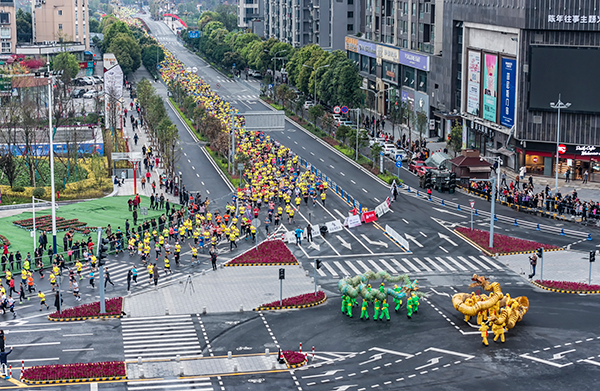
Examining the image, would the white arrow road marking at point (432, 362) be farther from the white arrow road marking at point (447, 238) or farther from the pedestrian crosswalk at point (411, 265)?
the white arrow road marking at point (447, 238)

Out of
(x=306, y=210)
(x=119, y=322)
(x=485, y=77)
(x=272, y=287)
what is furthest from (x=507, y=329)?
(x=485, y=77)

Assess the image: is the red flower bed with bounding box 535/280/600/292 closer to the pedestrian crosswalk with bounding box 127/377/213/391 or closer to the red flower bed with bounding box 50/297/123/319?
the pedestrian crosswalk with bounding box 127/377/213/391

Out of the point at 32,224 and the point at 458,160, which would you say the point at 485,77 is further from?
the point at 32,224

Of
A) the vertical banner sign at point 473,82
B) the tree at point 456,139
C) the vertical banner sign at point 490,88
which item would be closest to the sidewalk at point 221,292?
the tree at point 456,139

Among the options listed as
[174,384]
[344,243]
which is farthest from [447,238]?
[174,384]

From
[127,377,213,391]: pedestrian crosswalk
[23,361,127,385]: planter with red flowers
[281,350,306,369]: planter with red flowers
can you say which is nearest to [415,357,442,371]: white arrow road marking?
[281,350,306,369]: planter with red flowers

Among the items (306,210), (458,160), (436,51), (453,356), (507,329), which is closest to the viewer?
(453,356)

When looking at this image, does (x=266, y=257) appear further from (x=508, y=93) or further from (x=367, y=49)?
(x=367, y=49)
